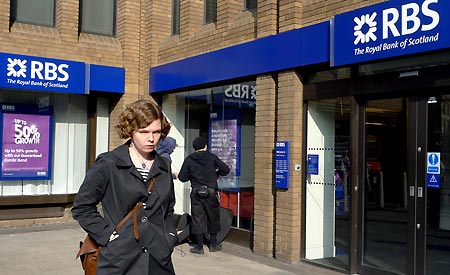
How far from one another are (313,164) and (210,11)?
3922 mm

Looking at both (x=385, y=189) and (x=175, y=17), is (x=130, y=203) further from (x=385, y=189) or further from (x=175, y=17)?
(x=175, y=17)

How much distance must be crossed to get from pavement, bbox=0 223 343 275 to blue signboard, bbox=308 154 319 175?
1243mm

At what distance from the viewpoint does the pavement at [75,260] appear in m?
6.34

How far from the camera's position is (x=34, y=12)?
32.4 feet

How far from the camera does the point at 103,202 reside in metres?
2.86

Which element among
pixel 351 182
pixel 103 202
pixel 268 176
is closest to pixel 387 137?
pixel 351 182

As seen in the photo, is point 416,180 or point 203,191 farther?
point 203,191

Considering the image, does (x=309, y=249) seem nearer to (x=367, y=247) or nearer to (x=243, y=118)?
(x=367, y=247)

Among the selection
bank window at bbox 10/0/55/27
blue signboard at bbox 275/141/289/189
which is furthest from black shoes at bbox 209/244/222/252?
bank window at bbox 10/0/55/27

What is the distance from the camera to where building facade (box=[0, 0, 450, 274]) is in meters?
5.52

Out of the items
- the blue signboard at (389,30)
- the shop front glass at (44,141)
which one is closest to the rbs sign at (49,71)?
the shop front glass at (44,141)

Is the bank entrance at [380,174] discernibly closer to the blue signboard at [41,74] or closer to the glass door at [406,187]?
the glass door at [406,187]

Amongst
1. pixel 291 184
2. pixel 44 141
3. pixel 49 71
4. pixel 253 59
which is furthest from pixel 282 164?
pixel 44 141

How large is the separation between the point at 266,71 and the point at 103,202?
15.6 feet
